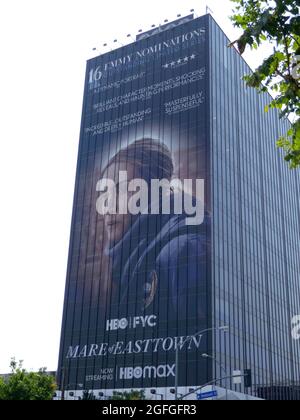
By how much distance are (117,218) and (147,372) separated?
806 inches

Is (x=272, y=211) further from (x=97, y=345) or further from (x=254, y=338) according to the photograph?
(x=97, y=345)

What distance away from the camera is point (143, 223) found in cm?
7344

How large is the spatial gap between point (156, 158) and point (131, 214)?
26.4 ft

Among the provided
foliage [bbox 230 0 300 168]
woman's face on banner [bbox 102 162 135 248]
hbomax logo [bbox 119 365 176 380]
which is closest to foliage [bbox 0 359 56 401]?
hbomax logo [bbox 119 365 176 380]

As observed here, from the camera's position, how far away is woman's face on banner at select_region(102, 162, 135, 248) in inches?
2955

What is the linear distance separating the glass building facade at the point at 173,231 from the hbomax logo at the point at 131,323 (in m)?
0.13

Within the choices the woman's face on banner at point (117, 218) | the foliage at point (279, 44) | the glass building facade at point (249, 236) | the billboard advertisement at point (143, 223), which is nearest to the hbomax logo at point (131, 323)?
the billboard advertisement at point (143, 223)

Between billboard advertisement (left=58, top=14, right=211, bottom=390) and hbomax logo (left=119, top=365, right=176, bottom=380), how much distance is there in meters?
0.11

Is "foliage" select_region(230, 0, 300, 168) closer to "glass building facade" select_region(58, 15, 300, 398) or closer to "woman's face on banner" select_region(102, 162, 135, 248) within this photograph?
"glass building facade" select_region(58, 15, 300, 398)

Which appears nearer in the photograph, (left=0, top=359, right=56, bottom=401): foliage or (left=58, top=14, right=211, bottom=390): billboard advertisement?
(left=0, top=359, right=56, bottom=401): foliage

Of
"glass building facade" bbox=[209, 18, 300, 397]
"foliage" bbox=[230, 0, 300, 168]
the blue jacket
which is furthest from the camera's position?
"glass building facade" bbox=[209, 18, 300, 397]

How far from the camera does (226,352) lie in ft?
210

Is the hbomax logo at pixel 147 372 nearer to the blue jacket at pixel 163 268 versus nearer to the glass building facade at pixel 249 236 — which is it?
the blue jacket at pixel 163 268

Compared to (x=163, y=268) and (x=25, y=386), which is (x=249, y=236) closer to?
(x=163, y=268)
